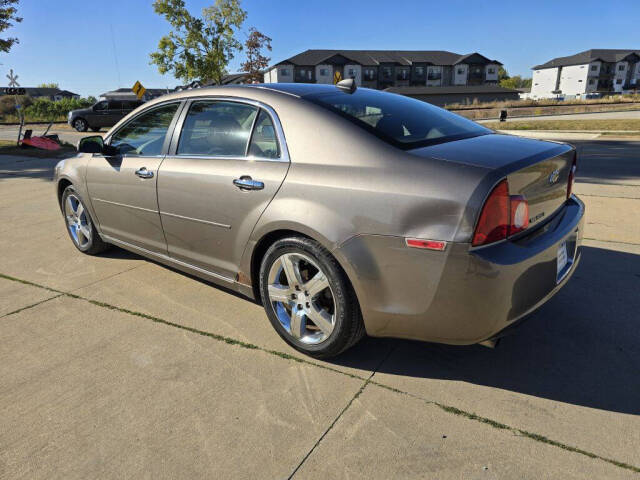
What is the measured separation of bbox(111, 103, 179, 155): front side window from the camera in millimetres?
3678

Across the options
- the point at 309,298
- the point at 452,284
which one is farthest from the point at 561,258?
the point at 309,298

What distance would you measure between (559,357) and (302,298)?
155cm

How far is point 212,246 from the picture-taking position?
3.22 m

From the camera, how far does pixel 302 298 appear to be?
109 inches

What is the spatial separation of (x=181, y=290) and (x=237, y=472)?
84.0 inches

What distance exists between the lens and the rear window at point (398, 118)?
2.65m

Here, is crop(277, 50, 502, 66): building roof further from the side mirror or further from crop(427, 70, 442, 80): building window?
the side mirror

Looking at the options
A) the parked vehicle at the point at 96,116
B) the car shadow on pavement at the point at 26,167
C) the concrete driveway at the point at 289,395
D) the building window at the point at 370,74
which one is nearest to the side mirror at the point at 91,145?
the concrete driveway at the point at 289,395

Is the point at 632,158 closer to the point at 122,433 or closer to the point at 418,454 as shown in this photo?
the point at 418,454

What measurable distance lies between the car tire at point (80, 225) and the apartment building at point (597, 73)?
109020 mm

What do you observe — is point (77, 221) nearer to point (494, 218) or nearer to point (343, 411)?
point (343, 411)

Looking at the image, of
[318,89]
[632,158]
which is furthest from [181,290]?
[632,158]

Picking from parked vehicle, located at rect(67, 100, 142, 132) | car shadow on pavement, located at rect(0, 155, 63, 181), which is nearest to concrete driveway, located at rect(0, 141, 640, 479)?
car shadow on pavement, located at rect(0, 155, 63, 181)

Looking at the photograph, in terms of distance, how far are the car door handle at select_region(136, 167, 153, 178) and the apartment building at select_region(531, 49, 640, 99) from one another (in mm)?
109379
